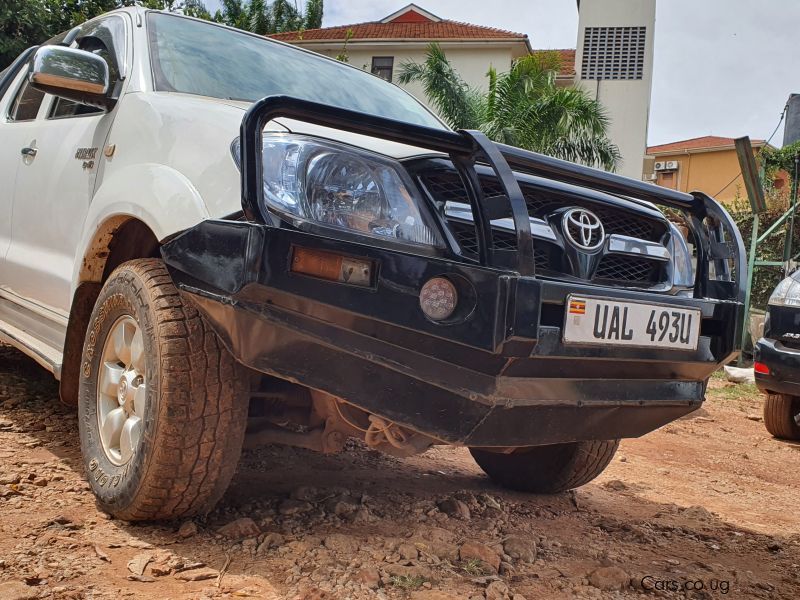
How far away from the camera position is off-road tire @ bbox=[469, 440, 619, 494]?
3045 mm

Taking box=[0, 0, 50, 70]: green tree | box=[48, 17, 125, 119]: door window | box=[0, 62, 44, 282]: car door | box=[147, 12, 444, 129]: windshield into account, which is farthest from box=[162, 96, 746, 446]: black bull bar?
box=[0, 0, 50, 70]: green tree

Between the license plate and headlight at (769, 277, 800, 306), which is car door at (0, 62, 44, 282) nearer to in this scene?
the license plate

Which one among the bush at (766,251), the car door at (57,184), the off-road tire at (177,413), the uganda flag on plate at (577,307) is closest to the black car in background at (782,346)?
the uganda flag on plate at (577,307)

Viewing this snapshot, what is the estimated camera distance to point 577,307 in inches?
74.8

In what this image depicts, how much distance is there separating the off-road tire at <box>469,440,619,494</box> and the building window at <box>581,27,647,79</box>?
21911 millimetres

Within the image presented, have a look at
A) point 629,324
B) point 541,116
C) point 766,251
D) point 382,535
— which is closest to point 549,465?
point 382,535

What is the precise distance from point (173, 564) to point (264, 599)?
1.02ft

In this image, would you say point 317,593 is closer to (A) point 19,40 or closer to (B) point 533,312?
(B) point 533,312

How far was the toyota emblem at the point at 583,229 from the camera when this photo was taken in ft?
7.16

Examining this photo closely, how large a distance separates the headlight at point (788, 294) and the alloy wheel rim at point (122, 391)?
156 inches

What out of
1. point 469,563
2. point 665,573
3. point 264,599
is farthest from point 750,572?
point 264,599

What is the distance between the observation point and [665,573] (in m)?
2.38

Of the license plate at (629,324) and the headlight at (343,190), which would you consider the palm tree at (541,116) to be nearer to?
the license plate at (629,324)

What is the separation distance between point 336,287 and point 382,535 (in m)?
1.00
